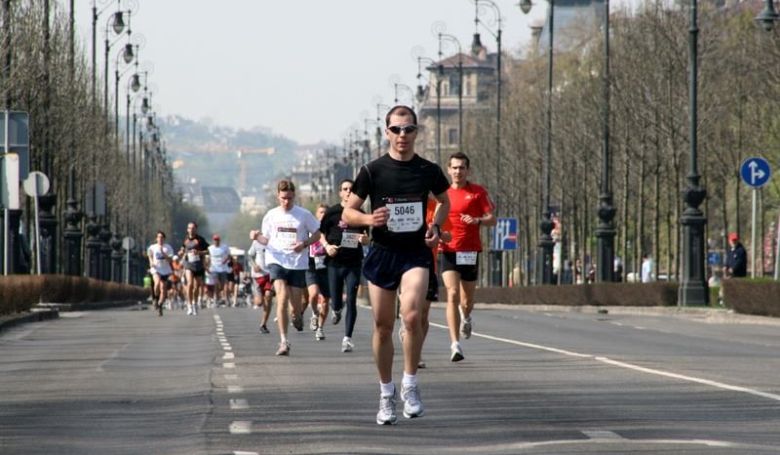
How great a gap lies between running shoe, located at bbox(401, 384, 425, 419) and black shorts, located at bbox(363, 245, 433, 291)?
711 mm

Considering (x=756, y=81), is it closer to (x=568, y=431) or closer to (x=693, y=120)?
(x=693, y=120)

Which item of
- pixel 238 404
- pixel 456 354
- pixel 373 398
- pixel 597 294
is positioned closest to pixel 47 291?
pixel 597 294

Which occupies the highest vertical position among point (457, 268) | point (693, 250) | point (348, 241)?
point (348, 241)

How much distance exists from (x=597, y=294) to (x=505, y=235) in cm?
1954

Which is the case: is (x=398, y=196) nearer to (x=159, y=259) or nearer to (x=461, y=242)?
(x=461, y=242)

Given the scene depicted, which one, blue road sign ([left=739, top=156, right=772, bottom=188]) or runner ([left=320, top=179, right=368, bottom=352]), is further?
blue road sign ([left=739, top=156, right=772, bottom=188])

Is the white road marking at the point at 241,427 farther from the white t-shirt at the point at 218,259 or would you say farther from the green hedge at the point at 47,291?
the white t-shirt at the point at 218,259

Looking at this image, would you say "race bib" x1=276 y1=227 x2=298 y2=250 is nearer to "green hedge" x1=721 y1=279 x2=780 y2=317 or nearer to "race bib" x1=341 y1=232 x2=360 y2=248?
"race bib" x1=341 y1=232 x2=360 y2=248

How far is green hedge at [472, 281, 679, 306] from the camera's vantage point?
49781mm

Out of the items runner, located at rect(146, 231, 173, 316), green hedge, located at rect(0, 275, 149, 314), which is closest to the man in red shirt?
green hedge, located at rect(0, 275, 149, 314)

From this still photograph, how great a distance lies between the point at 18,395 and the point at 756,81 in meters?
40.4

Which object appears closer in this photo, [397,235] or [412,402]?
[412,402]

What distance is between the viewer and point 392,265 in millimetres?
14242

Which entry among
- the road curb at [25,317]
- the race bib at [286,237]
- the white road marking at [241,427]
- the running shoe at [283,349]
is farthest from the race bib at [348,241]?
the white road marking at [241,427]
